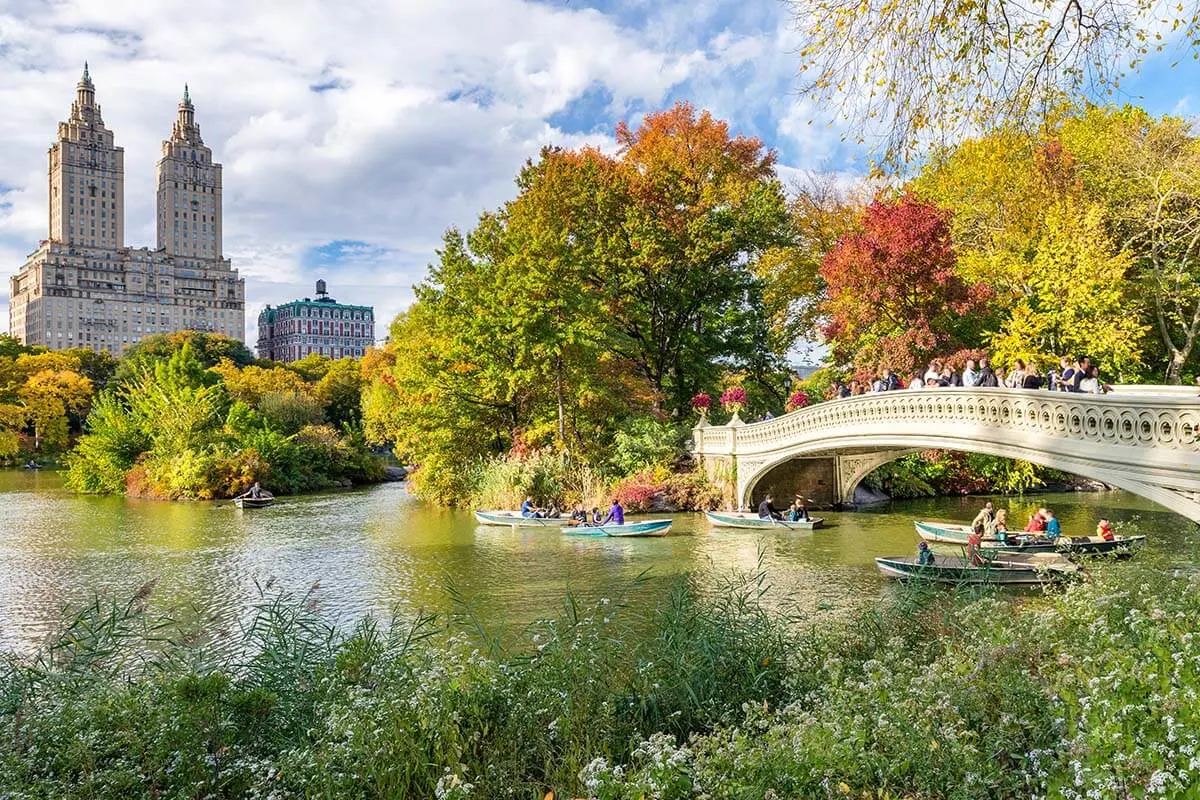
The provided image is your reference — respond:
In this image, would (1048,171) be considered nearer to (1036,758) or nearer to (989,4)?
(989,4)

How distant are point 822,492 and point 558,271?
10.6 meters

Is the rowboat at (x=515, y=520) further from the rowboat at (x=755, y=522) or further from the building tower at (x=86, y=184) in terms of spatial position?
the building tower at (x=86, y=184)

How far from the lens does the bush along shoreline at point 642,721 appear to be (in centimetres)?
376

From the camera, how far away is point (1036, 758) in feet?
13.0

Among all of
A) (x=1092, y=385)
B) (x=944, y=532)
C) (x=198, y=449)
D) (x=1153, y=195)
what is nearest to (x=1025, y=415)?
(x=1092, y=385)

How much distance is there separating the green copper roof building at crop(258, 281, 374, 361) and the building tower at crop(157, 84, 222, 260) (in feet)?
65.7

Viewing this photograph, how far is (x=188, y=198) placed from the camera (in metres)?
141

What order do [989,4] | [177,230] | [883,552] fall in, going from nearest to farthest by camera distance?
1. [989,4]
2. [883,552]
3. [177,230]

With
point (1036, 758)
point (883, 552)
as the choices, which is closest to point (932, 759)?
point (1036, 758)

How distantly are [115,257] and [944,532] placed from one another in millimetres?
137835

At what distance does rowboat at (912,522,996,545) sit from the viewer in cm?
1727

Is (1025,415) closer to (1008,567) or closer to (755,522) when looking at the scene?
(1008,567)

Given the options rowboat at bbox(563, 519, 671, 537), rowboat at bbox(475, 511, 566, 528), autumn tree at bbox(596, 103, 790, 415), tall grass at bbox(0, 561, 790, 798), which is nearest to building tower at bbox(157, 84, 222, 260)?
autumn tree at bbox(596, 103, 790, 415)

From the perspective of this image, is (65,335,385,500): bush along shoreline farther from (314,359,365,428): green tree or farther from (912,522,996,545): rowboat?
(912,522,996,545): rowboat
